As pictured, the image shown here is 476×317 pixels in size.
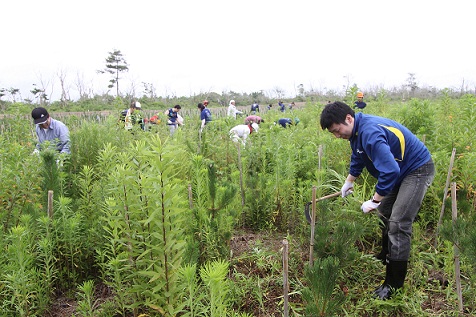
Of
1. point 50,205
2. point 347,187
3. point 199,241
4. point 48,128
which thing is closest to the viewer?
point 50,205

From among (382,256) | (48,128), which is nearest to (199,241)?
(382,256)

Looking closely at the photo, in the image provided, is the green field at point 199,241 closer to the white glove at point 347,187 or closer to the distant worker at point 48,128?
the white glove at point 347,187

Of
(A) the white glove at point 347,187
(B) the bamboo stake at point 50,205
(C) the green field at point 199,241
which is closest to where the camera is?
(C) the green field at point 199,241

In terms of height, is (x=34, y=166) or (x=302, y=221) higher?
(x=34, y=166)

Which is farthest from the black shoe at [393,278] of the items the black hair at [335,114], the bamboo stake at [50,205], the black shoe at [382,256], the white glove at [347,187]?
the bamboo stake at [50,205]

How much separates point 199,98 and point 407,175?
3311cm

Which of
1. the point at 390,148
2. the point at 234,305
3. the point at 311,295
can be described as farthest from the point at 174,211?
the point at 390,148

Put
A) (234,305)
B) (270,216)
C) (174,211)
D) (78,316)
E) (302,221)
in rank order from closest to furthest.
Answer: (174,211) → (78,316) → (234,305) → (302,221) → (270,216)

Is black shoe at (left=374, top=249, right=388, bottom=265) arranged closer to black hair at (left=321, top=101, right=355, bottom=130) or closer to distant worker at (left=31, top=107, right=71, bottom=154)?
black hair at (left=321, top=101, right=355, bottom=130)

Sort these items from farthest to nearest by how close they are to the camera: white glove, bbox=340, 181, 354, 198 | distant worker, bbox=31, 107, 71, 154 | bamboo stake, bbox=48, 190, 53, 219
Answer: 1. distant worker, bbox=31, 107, 71, 154
2. white glove, bbox=340, 181, 354, 198
3. bamboo stake, bbox=48, 190, 53, 219

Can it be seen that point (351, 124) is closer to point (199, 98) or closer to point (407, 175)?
point (407, 175)

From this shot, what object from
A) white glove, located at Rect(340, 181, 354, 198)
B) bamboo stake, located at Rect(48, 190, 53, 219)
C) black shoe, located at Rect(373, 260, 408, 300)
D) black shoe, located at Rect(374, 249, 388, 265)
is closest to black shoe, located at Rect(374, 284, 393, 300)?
black shoe, located at Rect(373, 260, 408, 300)

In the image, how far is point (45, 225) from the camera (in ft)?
7.84

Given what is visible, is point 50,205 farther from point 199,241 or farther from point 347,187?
point 347,187
